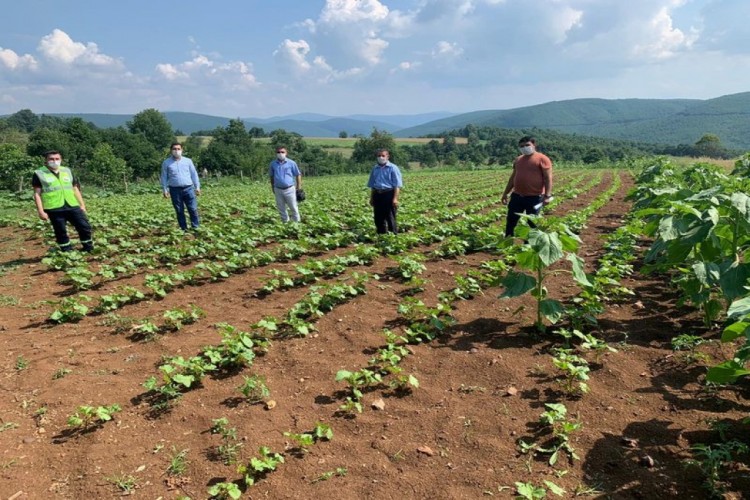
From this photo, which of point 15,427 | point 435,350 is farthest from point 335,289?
point 15,427

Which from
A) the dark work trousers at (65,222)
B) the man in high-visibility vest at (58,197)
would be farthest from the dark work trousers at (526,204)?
the dark work trousers at (65,222)

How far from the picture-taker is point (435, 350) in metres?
4.14

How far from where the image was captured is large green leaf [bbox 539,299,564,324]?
411cm

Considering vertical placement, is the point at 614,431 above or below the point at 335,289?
below

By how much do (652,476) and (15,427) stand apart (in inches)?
161

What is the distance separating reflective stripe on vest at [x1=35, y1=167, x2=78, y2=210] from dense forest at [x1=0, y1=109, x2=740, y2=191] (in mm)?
24717

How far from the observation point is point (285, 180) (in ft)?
32.1

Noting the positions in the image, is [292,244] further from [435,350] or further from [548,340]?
[548,340]

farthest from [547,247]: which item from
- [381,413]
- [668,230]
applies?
[381,413]

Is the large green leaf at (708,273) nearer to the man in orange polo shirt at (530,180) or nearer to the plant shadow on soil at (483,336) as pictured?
the plant shadow on soil at (483,336)

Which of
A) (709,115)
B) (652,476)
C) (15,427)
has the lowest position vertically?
(652,476)

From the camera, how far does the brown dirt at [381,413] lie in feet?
8.45

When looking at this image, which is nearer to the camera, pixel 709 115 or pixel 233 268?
pixel 233 268

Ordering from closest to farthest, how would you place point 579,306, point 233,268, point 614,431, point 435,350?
1. point 614,431
2. point 435,350
3. point 579,306
4. point 233,268
